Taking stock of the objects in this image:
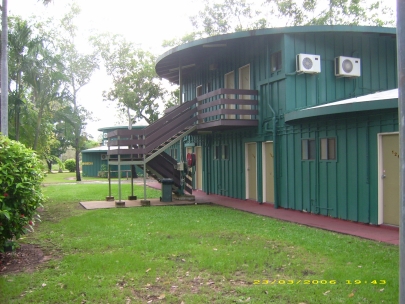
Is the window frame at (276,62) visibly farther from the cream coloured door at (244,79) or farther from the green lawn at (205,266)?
the green lawn at (205,266)

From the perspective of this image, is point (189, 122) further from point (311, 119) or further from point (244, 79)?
point (311, 119)

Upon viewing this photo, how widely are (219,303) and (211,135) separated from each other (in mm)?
12811

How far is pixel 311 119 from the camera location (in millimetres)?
11117

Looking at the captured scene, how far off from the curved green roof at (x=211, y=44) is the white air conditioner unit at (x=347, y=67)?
835 mm

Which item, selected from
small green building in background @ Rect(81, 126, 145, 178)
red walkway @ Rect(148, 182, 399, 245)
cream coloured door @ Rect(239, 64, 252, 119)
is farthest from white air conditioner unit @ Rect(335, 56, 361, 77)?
small green building in background @ Rect(81, 126, 145, 178)

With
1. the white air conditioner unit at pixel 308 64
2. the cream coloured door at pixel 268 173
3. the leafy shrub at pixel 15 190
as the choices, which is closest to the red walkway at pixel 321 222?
the cream coloured door at pixel 268 173

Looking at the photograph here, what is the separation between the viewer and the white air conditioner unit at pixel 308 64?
38.6 feet

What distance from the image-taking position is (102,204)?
550 inches

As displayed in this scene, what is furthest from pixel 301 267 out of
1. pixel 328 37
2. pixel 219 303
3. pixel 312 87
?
pixel 328 37

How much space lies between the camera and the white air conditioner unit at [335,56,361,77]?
1220 cm

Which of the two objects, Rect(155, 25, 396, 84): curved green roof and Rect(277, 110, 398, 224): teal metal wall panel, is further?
Rect(155, 25, 396, 84): curved green roof

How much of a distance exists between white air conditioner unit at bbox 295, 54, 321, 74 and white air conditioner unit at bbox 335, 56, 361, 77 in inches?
25.6

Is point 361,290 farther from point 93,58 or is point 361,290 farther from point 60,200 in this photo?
point 93,58

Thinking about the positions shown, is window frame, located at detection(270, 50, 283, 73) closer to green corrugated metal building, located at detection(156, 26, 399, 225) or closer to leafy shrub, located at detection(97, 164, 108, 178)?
green corrugated metal building, located at detection(156, 26, 399, 225)
